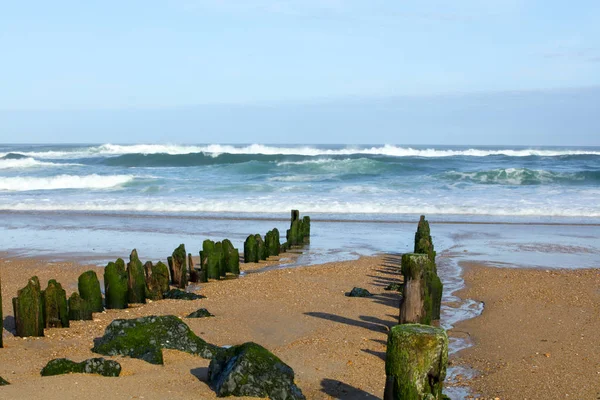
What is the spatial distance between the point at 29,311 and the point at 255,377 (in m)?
2.94

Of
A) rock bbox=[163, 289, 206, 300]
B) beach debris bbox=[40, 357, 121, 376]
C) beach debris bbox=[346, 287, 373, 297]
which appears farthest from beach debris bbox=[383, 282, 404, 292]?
beach debris bbox=[40, 357, 121, 376]

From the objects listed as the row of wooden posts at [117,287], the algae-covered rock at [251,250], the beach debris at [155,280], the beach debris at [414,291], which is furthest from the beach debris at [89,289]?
the algae-covered rock at [251,250]

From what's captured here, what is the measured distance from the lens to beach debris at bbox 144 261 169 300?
29.5ft

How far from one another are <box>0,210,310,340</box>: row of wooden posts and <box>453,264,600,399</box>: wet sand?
12.0 ft

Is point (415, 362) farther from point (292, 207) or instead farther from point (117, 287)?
point (292, 207)

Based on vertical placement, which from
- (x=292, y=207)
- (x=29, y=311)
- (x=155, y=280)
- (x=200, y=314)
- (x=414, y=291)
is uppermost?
(x=414, y=291)

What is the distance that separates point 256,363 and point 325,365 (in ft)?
3.77

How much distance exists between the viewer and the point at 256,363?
5195 mm

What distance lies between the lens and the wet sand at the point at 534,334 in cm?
581

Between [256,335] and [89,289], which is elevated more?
[89,289]

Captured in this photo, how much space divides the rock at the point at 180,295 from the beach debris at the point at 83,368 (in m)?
3.42

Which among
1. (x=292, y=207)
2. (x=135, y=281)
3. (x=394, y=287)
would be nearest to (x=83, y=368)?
(x=135, y=281)

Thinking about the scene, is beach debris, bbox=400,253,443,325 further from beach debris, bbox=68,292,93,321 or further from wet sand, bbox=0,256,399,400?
beach debris, bbox=68,292,93,321

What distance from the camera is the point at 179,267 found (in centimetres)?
981
